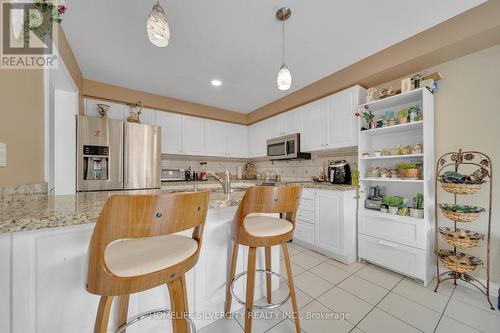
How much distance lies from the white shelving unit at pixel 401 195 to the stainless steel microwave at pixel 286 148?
953 millimetres

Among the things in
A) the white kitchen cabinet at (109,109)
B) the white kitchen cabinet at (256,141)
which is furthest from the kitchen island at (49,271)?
the white kitchen cabinet at (256,141)

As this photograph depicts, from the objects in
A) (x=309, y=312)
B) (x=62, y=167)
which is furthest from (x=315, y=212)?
(x=62, y=167)

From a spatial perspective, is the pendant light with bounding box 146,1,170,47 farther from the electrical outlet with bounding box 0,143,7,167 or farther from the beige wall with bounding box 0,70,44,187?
the electrical outlet with bounding box 0,143,7,167

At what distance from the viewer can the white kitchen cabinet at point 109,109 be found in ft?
8.97

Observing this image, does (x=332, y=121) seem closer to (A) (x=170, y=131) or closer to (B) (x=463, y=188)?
(B) (x=463, y=188)

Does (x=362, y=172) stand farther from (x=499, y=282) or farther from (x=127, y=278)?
(x=127, y=278)

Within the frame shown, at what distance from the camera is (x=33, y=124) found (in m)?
1.28

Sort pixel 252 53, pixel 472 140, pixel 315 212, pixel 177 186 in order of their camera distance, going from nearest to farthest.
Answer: pixel 472 140, pixel 252 53, pixel 315 212, pixel 177 186

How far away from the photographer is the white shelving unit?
1.86m

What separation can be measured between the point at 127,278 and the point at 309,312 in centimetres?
142

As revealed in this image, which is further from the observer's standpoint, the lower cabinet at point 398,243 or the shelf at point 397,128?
the shelf at point 397,128

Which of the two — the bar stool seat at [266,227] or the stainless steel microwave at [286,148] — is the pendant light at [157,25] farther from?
the stainless steel microwave at [286,148]

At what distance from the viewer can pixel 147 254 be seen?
769 millimetres

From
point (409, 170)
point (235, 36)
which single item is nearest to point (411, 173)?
point (409, 170)
